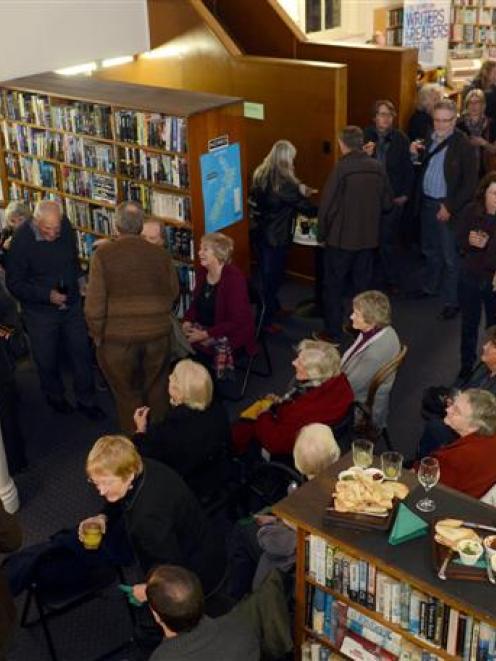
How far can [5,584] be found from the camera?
130 inches

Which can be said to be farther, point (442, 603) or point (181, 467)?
point (181, 467)

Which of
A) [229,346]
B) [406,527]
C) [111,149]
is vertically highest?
[111,149]

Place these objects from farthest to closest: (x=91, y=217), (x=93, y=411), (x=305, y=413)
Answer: (x=91, y=217)
(x=93, y=411)
(x=305, y=413)

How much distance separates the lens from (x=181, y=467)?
12.9ft

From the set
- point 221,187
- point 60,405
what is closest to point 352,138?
point 221,187

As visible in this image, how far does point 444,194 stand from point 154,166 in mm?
2360

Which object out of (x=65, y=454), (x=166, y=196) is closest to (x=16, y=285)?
(x=65, y=454)

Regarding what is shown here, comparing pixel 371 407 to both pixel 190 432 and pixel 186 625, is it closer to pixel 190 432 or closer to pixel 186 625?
pixel 190 432

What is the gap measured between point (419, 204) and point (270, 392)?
228 cm

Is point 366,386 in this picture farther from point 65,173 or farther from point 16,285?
point 65,173

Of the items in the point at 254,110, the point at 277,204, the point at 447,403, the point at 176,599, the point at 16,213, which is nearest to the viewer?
the point at 176,599

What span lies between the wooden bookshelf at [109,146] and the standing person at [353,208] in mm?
803

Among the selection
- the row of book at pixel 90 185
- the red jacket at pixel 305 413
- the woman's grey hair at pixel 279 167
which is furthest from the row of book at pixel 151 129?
the red jacket at pixel 305 413

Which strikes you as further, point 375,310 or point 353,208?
point 353,208
